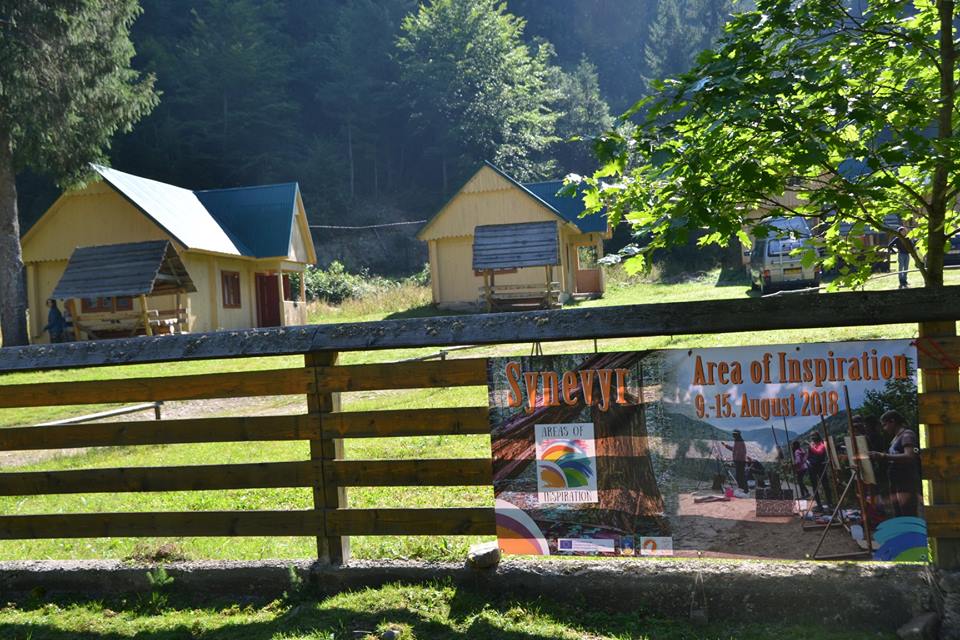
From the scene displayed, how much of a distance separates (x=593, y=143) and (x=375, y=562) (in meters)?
2.98

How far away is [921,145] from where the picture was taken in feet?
12.9

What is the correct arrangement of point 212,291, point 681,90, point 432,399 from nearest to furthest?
point 681,90 < point 432,399 < point 212,291

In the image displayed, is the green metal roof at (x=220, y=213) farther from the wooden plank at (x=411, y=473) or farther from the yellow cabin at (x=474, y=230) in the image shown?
the wooden plank at (x=411, y=473)

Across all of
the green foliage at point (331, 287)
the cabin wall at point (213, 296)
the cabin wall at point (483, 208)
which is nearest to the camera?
the cabin wall at point (213, 296)

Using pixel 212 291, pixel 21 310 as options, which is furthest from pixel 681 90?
pixel 212 291

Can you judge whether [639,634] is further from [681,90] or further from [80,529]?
[80,529]

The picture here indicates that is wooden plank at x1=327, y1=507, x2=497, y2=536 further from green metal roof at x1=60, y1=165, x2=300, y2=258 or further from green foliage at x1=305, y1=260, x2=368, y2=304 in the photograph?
green foliage at x1=305, y1=260, x2=368, y2=304

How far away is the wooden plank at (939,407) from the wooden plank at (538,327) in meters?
Result: 0.43

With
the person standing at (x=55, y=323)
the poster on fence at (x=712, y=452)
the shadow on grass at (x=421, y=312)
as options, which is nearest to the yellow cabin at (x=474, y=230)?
the shadow on grass at (x=421, y=312)

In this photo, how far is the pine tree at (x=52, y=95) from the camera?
23.2 metres

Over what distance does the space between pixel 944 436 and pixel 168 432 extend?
15.4 feet

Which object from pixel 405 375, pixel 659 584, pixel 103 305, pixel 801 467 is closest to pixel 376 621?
pixel 405 375

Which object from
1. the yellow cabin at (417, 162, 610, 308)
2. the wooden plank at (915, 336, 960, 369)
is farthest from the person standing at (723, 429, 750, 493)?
the yellow cabin at (417, 162, 610, 308)

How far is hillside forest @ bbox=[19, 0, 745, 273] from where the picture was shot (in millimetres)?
63906
